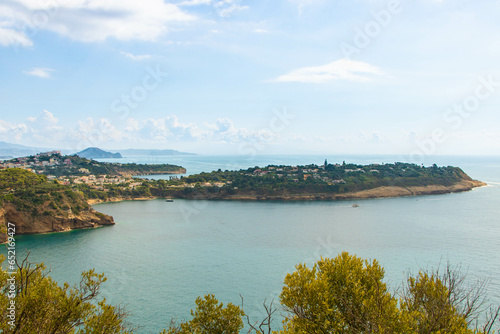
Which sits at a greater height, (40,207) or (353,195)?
(353,195)

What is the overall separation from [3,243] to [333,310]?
92.9ft

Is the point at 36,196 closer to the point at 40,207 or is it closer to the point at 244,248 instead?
the point at 40,207

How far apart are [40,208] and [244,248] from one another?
1948 cm

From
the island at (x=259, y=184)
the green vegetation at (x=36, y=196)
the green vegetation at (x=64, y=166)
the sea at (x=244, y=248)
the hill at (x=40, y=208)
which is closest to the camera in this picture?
the sea at (x=244, y=248)

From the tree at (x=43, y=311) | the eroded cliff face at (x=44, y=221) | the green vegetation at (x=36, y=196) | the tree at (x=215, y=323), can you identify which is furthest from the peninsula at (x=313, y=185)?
the tree at (x=43, y=311)

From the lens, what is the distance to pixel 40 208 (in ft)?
100

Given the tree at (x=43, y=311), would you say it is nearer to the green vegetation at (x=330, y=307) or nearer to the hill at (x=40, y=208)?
the green vegetation at (x=330, y=307)

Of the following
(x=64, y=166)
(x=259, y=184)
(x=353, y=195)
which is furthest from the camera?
(x=64, y=166)

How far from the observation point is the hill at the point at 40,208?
29078 mm

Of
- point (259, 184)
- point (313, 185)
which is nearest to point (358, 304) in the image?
point (313, 185)

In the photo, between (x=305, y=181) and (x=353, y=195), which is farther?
(x=305, y=181)

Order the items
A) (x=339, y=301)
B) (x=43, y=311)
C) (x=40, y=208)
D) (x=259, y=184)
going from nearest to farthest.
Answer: (x=43, y=311) < (x=339, y=301) < (x=40, y=208) < (x=259, y=184)

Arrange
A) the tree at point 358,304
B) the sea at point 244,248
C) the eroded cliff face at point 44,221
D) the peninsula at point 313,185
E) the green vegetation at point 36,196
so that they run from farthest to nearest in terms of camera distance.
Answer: the peninsula at point 313,185
the green vegetation at point 36,196
the eroded cliff face at point 44,221
the sea at point 244,248
the tree at point 358,304

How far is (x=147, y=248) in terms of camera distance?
25.3 m
